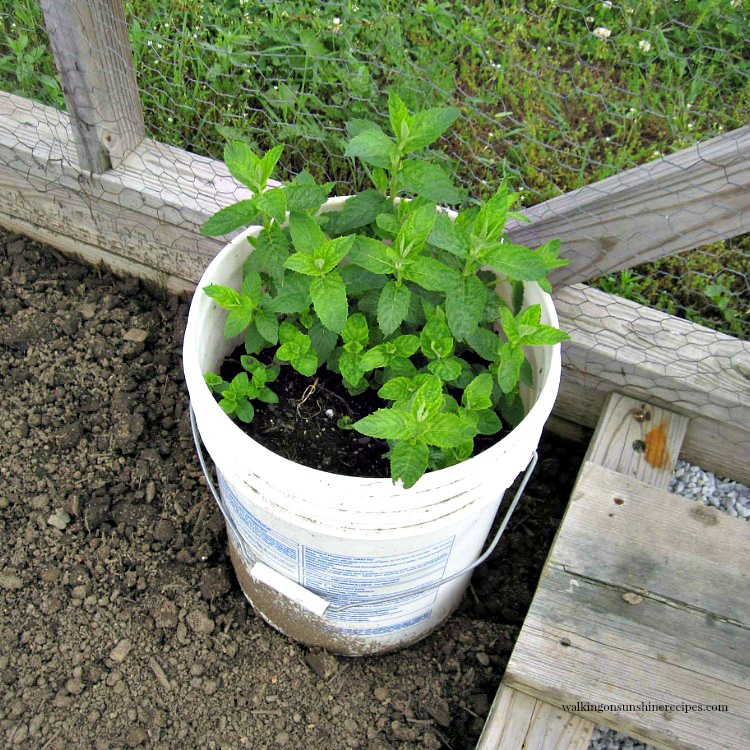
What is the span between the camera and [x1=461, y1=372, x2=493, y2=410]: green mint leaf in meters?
1.14

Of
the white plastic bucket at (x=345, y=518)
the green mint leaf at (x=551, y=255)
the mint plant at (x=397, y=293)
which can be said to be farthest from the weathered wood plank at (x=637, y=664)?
the green mint leaf at (x=551, y=255)

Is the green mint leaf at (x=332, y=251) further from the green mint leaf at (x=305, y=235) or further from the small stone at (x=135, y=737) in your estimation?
the small stone at (x=135, y=737)

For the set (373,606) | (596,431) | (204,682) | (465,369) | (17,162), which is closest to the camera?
(465,369)

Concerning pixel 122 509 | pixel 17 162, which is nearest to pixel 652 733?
pixel 122 509

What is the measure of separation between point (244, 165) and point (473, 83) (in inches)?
45.5

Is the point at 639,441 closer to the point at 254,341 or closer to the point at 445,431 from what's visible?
the point at 445,431

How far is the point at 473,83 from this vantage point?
2104 millimetres

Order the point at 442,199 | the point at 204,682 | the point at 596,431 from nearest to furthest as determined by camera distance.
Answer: the point at 442,199
the point at 204,682
the point at 596,431

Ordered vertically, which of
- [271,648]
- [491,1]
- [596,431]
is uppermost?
[491,1]

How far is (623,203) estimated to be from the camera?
1.41m

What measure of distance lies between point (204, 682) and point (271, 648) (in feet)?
0.50

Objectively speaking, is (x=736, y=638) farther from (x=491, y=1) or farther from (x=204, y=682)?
(x=491, y=1)

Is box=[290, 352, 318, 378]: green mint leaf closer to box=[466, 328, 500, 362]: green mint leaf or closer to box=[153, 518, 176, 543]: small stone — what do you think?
box=[466, 328, 500, 362]: green mint leaf

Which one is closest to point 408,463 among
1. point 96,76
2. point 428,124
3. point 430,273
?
point 430,273
